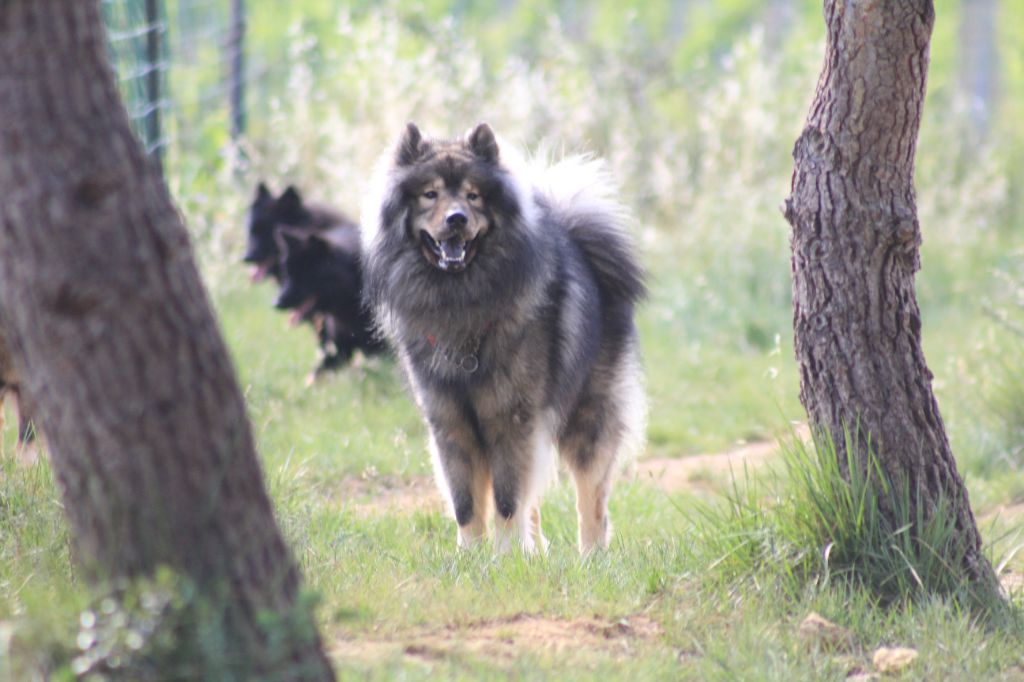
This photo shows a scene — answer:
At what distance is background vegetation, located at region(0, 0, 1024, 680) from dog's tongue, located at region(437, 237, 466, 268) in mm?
1118

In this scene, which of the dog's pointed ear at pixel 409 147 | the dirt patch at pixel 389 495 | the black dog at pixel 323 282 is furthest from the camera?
the black dog at pixel 323 282

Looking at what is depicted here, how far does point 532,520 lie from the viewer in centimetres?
542

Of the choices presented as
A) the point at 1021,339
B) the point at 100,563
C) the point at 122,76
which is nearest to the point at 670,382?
the point at 1021,339

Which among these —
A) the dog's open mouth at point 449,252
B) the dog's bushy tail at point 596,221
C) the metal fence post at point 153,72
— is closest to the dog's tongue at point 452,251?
the dog's open mouth at point 449,252

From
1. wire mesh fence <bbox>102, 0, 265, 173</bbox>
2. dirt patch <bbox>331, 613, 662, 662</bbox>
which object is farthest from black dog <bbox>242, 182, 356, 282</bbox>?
dirt patch <bbox>331, 613, 662, 662</bbox>

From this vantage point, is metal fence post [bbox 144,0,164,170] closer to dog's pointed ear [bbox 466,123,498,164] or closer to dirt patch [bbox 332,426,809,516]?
dirt patch [bbox 332,426,809,516]

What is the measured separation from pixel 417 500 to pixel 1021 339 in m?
3.67

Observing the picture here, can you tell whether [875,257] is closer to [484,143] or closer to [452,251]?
[452,251]

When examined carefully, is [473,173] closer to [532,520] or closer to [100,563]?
[532,520]

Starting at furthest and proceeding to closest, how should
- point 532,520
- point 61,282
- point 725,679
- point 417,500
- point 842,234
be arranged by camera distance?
point 417,500 < point 532,520 < point 842,234 < point 725,679 < point 61,282

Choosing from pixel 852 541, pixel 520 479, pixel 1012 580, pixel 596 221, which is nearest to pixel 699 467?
pixel 596 221

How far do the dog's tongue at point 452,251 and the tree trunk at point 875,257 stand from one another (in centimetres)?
151

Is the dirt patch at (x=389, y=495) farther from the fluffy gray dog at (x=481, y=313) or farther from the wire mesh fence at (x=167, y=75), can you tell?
the wire mesh fence at (x=167, y=75)

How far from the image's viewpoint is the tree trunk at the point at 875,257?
12.6ft
